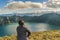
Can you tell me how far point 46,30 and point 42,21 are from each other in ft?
1.52

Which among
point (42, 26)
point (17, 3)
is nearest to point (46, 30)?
point (42, 26)

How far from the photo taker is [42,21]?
10625 mm

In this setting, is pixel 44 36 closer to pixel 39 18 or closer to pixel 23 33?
pixel 39 18

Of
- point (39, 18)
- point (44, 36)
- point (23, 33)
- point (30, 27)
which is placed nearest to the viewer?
point (23, 33)

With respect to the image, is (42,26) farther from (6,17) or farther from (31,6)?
(6,17)

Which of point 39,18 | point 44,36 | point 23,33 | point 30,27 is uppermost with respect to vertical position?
point 23,33

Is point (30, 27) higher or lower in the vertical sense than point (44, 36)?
higher

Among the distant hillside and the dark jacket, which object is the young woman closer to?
the dark jacket

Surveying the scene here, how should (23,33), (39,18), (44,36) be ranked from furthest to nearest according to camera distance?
(39,18) < (44,36) < (23,33)

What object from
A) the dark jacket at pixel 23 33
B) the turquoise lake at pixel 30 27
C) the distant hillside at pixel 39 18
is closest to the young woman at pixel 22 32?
the dark jacket at pixel 23 33

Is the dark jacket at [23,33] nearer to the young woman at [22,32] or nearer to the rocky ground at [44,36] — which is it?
the young woman at [22,32]

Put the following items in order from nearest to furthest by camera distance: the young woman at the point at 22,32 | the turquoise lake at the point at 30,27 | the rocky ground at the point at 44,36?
the young woman at the point at 22,32 → the rocky ground at the point at 44,36 → the turquoise lake at the point at 30,27

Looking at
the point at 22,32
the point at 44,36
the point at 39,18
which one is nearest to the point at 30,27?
the point at 39,18

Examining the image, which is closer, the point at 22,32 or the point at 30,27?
the point at 22,32
